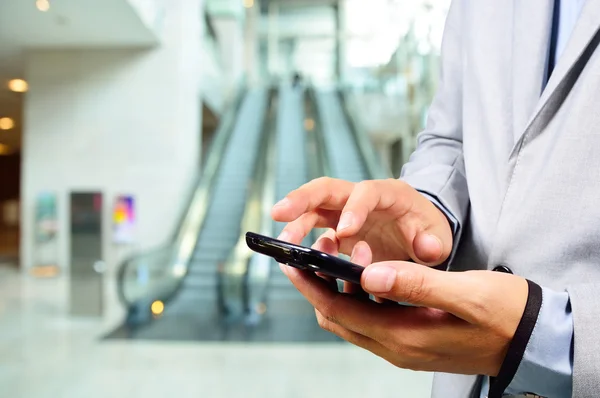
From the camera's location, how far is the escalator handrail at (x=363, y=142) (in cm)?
865

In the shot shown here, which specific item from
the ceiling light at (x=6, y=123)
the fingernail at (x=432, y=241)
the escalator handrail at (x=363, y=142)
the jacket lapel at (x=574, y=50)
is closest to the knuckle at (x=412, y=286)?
the fingernail at (x=432, y=241)

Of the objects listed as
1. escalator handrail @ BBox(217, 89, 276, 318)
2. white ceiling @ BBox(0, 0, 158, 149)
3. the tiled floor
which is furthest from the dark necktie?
white ceiling @ BBox(0, 0, 158, 149)

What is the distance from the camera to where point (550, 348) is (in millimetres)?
619

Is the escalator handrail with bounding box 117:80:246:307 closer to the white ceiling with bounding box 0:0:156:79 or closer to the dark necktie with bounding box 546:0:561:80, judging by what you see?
the white ceiling with bounding box 0:0:156:79

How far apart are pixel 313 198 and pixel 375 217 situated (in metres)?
0.21

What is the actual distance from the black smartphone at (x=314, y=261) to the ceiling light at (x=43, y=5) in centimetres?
770

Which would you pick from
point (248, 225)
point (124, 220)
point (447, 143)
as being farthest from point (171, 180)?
point (447, 143)

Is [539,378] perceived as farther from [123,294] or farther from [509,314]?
[123,294]

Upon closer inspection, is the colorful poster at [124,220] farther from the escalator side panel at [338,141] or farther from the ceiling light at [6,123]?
the ceiling light at [6,123]

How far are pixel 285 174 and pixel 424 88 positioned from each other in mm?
2794

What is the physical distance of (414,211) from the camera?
0.89 m

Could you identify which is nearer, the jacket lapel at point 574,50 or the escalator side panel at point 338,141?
the jacket lapel at point 574,50

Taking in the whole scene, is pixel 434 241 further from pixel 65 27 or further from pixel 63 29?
pixel 63 29

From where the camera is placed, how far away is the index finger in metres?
0.73
